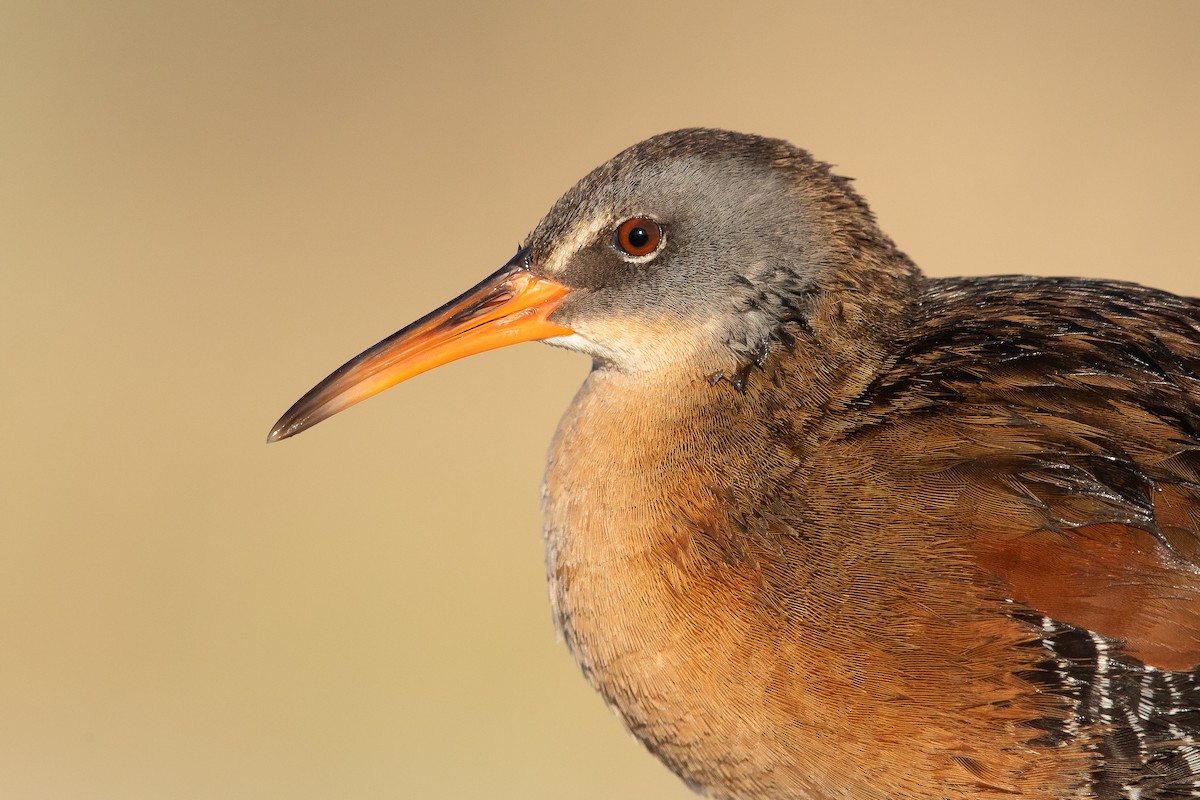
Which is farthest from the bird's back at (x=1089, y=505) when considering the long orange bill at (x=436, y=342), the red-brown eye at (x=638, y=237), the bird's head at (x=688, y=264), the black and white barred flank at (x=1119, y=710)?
the long orange bill at (x=436, y=342)

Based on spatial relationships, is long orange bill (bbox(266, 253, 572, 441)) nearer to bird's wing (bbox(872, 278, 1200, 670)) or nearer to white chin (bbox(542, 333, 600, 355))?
white chin (bbox(542, 333, 600, 355))

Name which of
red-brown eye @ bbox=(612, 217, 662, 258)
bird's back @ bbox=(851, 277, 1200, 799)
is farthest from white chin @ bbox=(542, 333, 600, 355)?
bird's back @ bbox=(851, 277, 1200, 799)

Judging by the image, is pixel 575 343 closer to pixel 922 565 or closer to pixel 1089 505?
pixel 922 565

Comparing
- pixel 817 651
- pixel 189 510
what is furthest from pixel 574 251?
pixel 189 510

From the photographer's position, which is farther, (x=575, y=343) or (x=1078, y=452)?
(x=575, y=343)

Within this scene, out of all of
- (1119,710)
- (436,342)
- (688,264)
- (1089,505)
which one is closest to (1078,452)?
(1089,505)

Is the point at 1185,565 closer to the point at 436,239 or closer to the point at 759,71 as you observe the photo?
the point at 436,239

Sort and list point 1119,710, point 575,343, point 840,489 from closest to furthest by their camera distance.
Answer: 1. point 1119,710
2. point 840,489
3. point 575,343

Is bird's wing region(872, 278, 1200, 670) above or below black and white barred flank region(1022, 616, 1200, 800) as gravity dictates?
above

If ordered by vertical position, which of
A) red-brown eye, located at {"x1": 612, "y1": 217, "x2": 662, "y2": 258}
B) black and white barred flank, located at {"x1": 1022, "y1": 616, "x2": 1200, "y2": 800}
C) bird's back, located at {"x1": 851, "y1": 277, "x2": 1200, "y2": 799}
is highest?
red-brown eye, located at {"x1": 612, "y1": 217, "x2": 662, "y2": 258}
